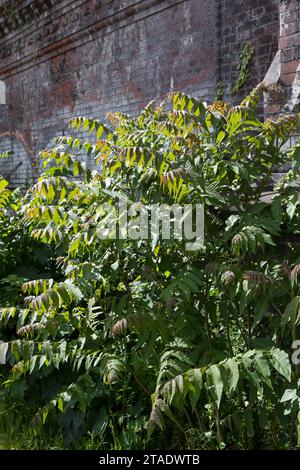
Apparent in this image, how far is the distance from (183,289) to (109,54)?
26.0 feet

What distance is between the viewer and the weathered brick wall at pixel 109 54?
A: 715 centimetres

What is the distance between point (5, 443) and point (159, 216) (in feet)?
5.33

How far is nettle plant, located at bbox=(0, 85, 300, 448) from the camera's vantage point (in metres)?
2.53

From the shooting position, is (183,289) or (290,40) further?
(290,40)

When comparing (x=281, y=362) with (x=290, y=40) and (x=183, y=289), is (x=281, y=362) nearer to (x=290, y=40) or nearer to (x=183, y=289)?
(x=183, y=289)

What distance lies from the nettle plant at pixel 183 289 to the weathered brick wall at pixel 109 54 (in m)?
4.26

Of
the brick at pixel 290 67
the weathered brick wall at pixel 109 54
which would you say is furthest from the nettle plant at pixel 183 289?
the weathered brick wall at pixel 109 54

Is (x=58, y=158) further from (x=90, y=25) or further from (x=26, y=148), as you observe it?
(x=26, y=148)

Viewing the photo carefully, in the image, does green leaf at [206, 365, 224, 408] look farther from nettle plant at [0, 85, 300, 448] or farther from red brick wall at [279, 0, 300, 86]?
red brick wall at [279, 0, 300, 86]

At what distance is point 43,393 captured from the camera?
11.3 feet

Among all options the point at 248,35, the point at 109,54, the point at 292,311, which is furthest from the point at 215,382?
the point at 109,54

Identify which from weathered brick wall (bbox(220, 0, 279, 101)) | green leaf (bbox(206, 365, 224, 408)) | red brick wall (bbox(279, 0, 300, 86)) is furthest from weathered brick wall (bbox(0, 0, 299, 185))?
green leaf (bbox(206, 365, 224, 408))

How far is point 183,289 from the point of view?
8.18 feet

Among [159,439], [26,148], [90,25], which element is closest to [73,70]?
[90,25]
